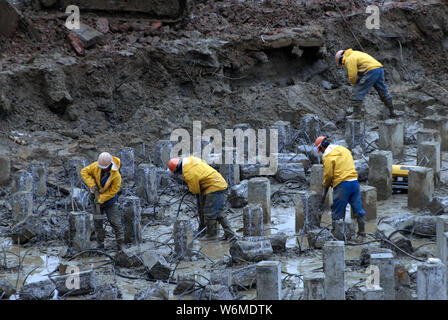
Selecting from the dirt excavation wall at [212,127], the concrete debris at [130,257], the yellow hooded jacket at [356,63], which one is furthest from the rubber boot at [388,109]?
the concrete debris at [130,257]

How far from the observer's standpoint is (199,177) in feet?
34.3

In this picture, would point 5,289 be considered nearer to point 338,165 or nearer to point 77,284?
point 77,284

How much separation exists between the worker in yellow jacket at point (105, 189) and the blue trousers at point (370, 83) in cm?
603

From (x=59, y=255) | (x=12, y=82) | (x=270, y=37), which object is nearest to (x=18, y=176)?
(x=59, y=255)

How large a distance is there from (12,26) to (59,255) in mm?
6831

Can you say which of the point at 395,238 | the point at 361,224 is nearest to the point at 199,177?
the point at 361,224

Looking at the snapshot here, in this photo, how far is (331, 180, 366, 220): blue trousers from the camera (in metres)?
10.4

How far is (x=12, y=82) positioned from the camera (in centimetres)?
1489

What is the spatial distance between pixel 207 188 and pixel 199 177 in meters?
0.23

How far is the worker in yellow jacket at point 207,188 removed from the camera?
10.4 m

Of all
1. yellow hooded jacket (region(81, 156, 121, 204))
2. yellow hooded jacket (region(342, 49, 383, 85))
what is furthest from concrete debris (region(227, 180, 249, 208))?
yellow hooded jacket (region(342, 49, 383, 85))

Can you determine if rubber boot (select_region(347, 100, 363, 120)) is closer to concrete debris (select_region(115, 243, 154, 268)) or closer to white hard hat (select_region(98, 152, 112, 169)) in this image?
white hard hat (select_region(98, 152, 112, 169))

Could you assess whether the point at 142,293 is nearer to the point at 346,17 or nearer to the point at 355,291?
the point at 355,291

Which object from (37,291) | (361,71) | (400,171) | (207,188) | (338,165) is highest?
(361,71)
